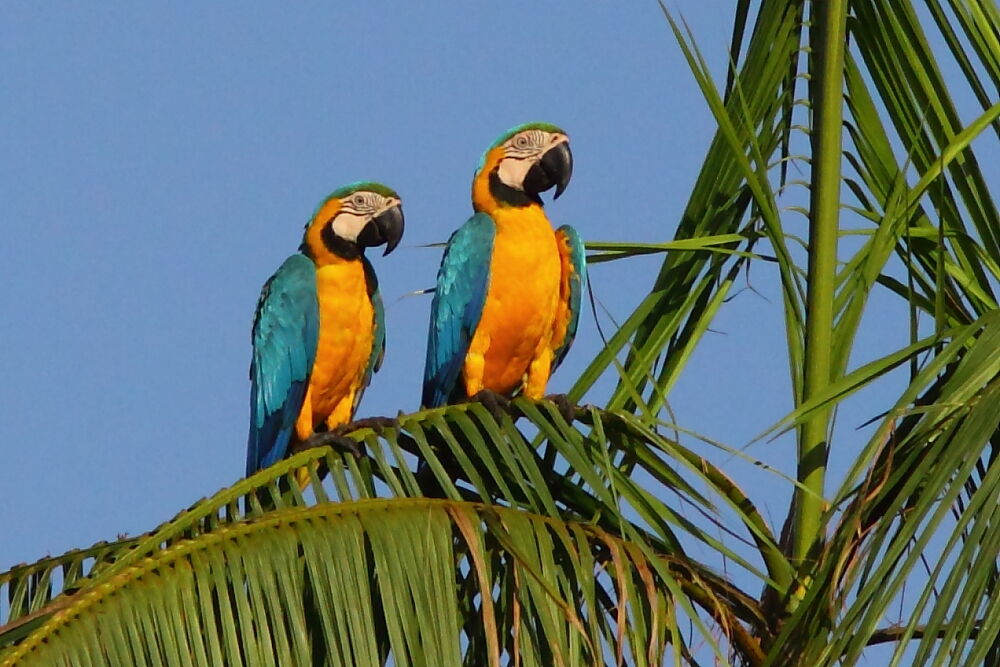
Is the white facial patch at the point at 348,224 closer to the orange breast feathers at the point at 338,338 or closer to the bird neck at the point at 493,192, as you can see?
the orange breast feathers at the point at 338,338

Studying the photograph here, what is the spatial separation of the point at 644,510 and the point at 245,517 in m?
0.91

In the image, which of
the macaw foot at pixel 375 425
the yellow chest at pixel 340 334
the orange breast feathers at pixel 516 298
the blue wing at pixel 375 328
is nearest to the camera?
the macaw foot at pixel 375 425

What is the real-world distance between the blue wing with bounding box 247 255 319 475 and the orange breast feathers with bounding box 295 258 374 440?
0.03 metres

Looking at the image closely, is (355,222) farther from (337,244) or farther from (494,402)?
(494,402)

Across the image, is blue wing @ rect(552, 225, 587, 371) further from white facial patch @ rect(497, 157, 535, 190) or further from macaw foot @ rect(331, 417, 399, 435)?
macaw foot @ rect(331, 417, 399, 435)

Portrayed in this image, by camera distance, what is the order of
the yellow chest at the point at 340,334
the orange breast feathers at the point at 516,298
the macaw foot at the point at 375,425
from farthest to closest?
the yellow chest at the point at 340,334
the orange breast feathers at the point at 516,298
the macaw foot at the point at 375,425

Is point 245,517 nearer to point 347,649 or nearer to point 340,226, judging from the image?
point 347,649

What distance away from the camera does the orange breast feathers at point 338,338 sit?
5.85 meters

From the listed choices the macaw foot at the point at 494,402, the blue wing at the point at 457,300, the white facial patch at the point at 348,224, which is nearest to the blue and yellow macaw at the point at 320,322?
the white facial patch at the point at 348,224

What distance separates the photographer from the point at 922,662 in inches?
127

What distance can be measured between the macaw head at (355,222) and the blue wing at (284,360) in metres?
0.09

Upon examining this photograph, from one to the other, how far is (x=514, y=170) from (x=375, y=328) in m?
0.71

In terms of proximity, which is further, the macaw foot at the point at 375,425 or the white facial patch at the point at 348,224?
the white facial patch at the point at 348,224

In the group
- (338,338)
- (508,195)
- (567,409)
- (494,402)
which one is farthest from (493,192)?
(567,409)
